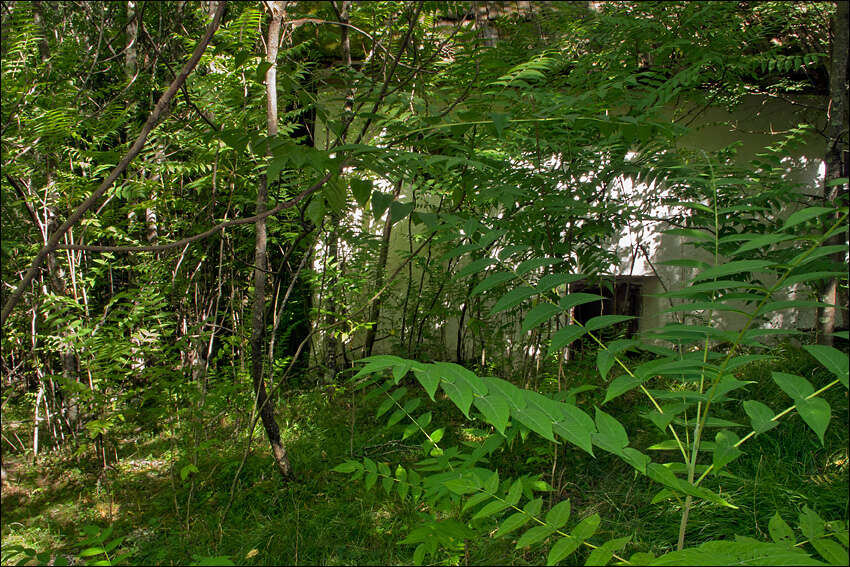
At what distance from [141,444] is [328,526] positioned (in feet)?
5.44

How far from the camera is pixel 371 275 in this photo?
3730 mm

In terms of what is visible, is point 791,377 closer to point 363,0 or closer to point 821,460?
point 821,460

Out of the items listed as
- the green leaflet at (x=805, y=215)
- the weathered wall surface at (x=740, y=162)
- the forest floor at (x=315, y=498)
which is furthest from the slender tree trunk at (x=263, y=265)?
the weathered wall surface at (x=740, y=162)

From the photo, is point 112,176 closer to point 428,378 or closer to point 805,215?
point 428,378

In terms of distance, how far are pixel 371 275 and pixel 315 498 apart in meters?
1.57

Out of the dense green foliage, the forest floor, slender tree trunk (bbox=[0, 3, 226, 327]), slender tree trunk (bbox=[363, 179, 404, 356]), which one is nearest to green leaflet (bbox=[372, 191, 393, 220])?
the dense green foliage

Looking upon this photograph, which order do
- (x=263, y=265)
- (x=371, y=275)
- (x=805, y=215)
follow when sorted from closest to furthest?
(x=805, y=215)
(x=263, y=265)
(x=371, y=275)

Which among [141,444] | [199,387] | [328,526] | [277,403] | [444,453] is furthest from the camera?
[277,403]

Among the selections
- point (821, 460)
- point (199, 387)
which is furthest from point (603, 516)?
point (199, 387)

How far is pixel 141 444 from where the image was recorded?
3367 mm

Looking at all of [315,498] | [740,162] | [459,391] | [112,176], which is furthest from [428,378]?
[740,162]

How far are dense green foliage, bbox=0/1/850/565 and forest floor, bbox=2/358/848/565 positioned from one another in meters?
0.02

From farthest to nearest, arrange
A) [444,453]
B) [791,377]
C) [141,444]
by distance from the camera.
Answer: [141,444]
[444,453]
[791,377]

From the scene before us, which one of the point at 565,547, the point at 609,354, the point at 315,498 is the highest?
the point at 609,354
